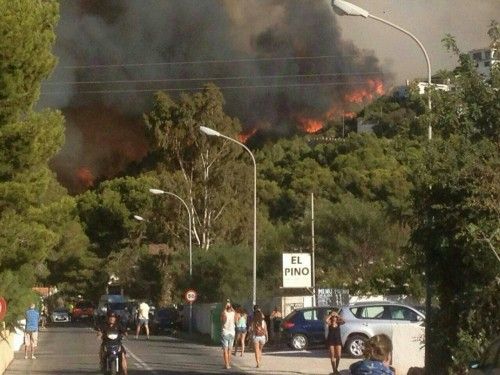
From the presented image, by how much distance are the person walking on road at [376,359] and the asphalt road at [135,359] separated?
1619 centimetres

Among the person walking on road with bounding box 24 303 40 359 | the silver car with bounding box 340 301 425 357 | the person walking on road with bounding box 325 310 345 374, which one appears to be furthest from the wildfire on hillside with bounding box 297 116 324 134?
the person walking on road with bounding box 325 310 345 374

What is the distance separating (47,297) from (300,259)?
65.1m

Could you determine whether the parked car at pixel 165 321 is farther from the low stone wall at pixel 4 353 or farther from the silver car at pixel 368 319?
the low stone wall at pixel 4 353

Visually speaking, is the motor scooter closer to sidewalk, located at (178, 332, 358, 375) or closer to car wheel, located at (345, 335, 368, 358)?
sidewalk, located at (178, 332, 358, 375)

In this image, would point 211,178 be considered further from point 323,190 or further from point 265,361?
point 265,361

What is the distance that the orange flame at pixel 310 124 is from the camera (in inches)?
3782

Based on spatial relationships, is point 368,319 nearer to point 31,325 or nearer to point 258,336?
point 258,336

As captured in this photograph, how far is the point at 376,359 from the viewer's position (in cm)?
1119

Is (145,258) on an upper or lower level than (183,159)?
lower

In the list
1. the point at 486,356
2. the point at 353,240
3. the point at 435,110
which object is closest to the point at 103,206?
the point at 353,240

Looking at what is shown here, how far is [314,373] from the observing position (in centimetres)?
2716

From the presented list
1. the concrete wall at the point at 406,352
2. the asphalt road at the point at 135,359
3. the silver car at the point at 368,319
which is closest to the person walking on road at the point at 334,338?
the concrete wall at the point at 406,352

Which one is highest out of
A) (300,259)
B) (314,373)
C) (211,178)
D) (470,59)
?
(211,178)

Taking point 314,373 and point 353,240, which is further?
point 353,240
